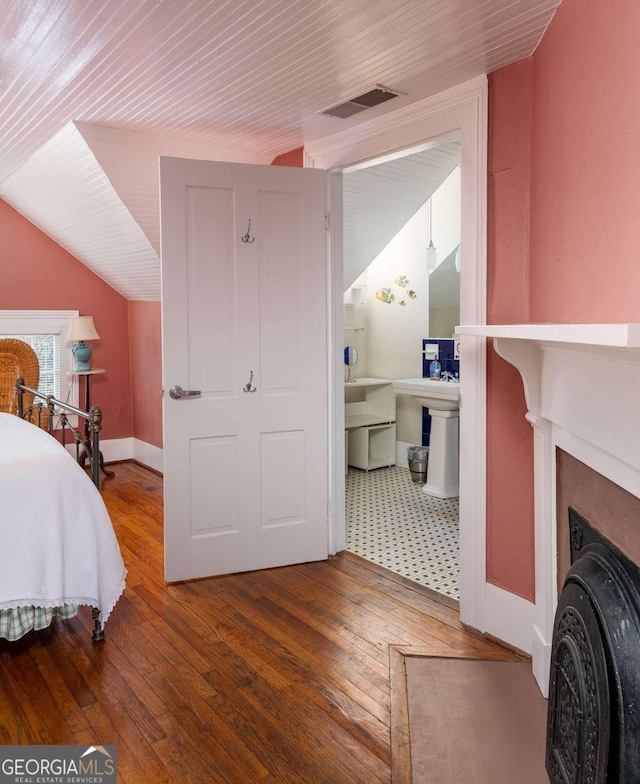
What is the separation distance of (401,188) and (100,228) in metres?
2.17

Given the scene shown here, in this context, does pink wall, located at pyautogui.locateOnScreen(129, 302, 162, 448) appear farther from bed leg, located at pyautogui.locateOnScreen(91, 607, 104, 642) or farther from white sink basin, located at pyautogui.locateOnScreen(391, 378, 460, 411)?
bed leg, located at pyautogui.locateOnScreen(91, 607, 104, 642)

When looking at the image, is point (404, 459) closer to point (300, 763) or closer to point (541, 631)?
point (541, 631)

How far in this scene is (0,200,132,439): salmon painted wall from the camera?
5156 mm

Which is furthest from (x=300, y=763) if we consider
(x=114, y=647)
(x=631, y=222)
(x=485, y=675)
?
(x=631, y=222)

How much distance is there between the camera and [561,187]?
79.6 inches

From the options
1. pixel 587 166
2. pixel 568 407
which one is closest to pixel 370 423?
pixel 568 407

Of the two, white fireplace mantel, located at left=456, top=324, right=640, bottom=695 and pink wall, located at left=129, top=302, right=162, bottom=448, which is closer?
white fireplace mantel, located at left=456, top=324, right=640, bottom=695

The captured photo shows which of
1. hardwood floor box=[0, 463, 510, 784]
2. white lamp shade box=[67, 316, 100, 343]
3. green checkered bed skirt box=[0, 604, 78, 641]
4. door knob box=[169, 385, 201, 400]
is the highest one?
white lamp shade box=[67, 316, 100, 343]

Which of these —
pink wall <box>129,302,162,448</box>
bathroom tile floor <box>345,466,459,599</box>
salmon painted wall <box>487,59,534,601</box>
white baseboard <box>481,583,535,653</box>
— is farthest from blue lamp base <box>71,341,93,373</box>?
white baseboard <box>481,583,535,653</box>

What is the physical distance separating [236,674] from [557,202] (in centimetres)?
204

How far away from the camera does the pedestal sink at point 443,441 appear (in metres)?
4.52

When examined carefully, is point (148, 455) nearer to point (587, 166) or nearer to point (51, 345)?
point (51, 345)

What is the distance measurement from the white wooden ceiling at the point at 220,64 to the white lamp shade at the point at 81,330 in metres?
1.71

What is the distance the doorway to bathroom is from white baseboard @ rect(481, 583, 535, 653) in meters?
0.71
